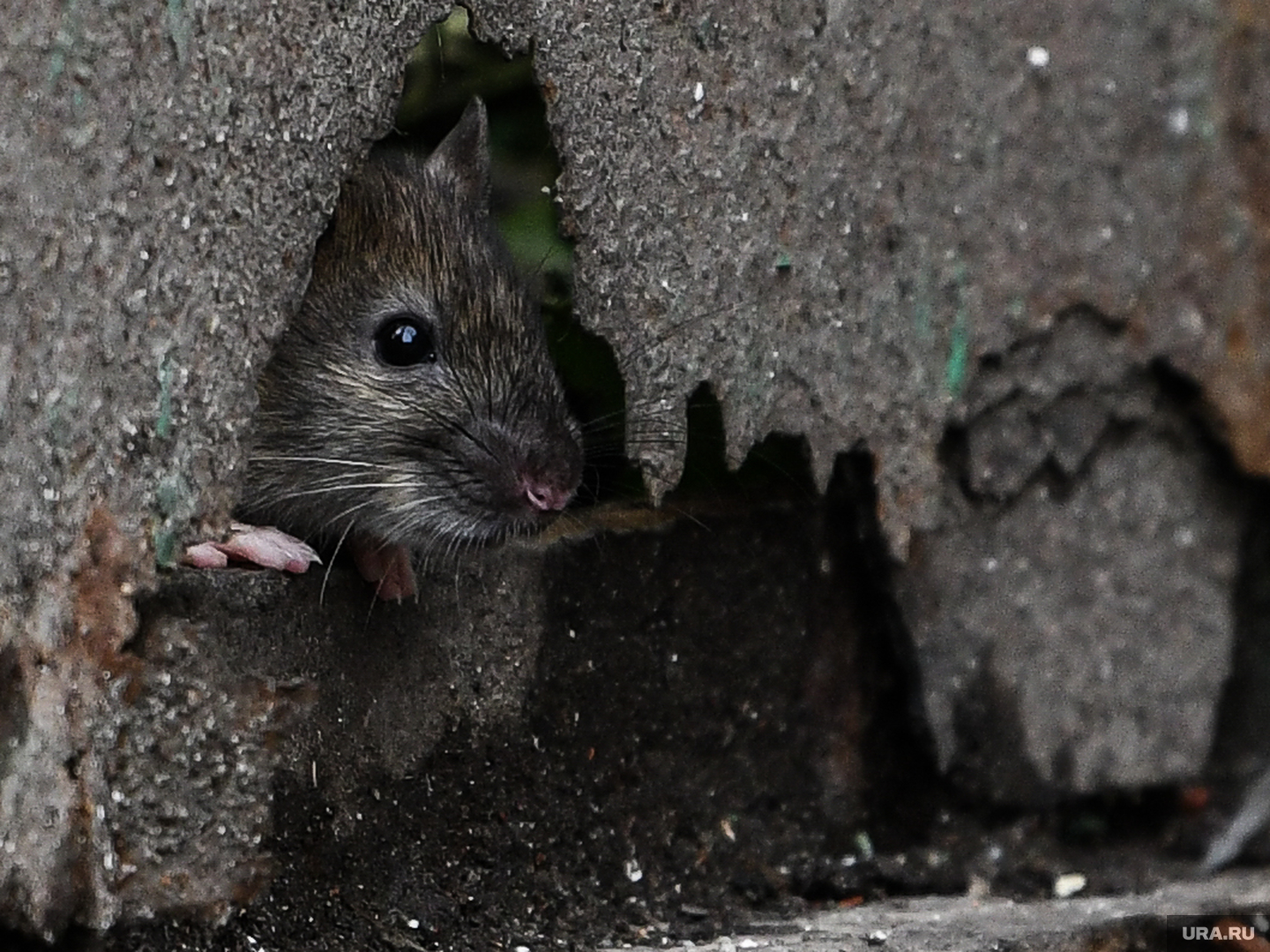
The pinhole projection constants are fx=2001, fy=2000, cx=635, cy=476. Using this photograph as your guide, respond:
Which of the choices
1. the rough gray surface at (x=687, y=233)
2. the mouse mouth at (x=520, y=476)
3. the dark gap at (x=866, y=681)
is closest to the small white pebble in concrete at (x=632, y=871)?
the rough gray surface at (x=687, y=233)

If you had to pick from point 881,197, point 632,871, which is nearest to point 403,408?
point 632,871

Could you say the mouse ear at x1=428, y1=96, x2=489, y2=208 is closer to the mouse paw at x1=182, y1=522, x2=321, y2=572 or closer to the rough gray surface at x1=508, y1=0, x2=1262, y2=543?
the rough gray surface at x1=508, y1=0, x2=1262, y2=543

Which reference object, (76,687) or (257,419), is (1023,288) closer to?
(257,419)

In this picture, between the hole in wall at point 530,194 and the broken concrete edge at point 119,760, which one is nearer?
the broken concrete edge at point 119,760

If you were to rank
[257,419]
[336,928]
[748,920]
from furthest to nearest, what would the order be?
[748,920], [257,419], [336,928]

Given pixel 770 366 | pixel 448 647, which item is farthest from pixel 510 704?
pixel 770 366

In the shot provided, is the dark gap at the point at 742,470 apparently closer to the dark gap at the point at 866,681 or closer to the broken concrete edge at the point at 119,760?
the dark gap at the point at 866,681

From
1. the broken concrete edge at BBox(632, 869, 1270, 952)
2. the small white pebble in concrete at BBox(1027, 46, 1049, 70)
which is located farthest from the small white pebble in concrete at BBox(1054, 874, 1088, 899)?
the small white pebble in concrete at BBox(1027, 46, 1049, 70)
